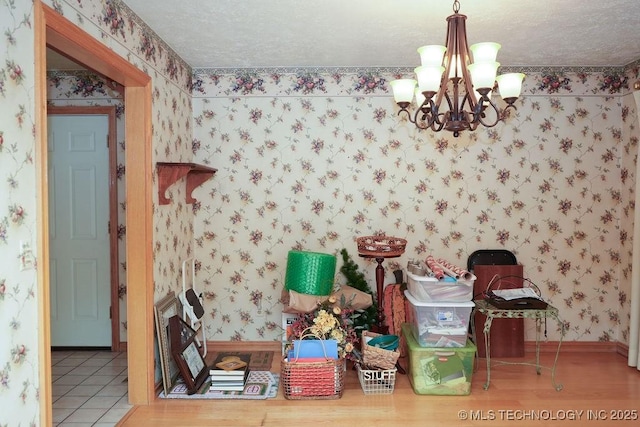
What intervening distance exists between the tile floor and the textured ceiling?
8.20 ft

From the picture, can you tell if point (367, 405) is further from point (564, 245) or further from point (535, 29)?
point (535, 29)

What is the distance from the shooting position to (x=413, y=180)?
4.33 meters

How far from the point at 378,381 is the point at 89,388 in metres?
2.06

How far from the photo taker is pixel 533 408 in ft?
10.4

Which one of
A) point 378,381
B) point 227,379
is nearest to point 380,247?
point 378,381

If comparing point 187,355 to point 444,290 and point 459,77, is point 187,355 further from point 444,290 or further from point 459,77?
point 459,77

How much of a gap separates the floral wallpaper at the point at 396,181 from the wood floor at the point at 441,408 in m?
0.99

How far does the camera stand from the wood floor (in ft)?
9.92

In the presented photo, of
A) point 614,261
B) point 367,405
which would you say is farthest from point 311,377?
point 614,261

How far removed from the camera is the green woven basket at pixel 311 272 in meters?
3.75

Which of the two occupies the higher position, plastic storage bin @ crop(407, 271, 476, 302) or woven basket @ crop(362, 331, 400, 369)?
plastic storage bin @ crop(407, 271, 476, 302)

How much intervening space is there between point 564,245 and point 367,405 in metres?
2.34

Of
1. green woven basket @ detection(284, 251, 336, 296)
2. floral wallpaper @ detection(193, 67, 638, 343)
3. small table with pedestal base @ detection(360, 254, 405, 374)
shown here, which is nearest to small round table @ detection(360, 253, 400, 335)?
small table with pedestal base @ detection(360, 254, 405, 374)

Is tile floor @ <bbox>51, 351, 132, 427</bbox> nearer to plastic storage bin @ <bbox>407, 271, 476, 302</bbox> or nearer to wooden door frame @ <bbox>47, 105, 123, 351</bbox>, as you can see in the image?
wooden door frame @ <bbox>47, 105, 123, 351</bbox>
